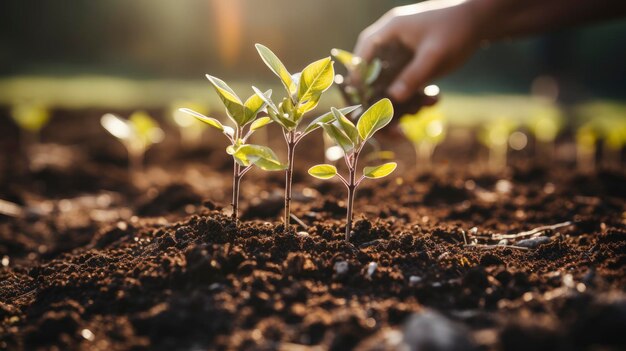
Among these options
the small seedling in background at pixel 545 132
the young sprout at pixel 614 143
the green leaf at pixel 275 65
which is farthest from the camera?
the small seedling in background at pixel 545 132

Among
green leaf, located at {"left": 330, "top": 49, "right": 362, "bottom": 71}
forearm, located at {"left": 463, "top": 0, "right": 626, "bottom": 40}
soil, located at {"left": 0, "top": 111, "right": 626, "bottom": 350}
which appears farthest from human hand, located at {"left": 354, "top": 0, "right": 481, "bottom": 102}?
soil, located at {"left": 0, "top": 111, "right": 626, "bottom": 350}

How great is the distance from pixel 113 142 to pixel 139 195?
212 cm

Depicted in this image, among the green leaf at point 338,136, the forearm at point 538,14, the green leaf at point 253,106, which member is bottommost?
the green leaf at point 338,136

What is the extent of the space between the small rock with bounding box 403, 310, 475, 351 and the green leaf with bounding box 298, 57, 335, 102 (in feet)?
3.02

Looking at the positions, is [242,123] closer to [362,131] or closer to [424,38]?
[362,131]

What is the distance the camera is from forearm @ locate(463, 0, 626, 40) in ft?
10.8

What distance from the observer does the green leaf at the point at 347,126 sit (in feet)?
6.02

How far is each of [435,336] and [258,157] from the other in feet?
2.76

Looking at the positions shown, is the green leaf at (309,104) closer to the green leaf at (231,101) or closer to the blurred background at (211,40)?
the green leaf at (231,101)

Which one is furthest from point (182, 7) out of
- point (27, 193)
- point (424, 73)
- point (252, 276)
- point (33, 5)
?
point (252, 276)

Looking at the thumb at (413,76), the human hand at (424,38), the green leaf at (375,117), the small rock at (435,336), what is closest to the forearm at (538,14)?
the human hand at (424,38)

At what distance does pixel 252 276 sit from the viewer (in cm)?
184

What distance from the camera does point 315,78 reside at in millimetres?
1949

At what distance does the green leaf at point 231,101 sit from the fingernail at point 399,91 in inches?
48.3
